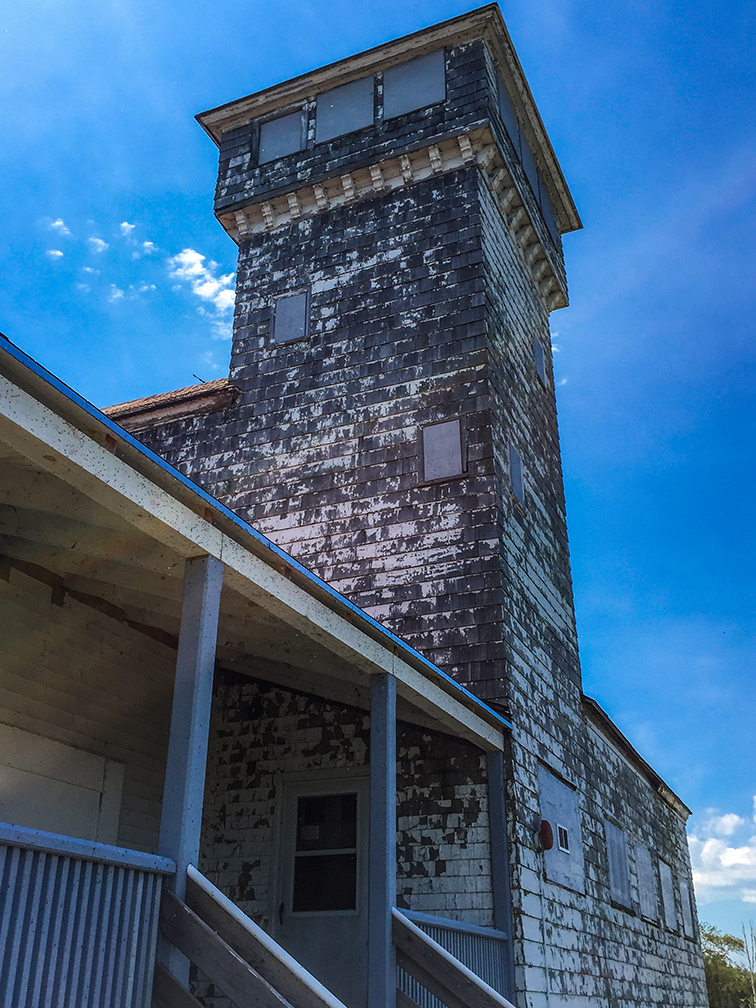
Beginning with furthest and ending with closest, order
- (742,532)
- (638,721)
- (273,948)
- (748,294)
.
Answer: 1. (638,721)
2. (742,532)
3. (748,294)
4. (273,948)

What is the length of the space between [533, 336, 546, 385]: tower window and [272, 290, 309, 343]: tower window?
3.28 meters

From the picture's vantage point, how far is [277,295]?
1212cm

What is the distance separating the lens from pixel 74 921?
3531 millimetres

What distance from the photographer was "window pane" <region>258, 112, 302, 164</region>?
12930mm

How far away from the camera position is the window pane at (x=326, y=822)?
26.7 feet

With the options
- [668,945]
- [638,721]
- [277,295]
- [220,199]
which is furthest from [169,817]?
[638,721]

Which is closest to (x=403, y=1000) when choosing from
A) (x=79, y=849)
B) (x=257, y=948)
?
(x=257, y=948)

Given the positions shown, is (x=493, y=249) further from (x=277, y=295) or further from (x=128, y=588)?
(x=128, y=588)

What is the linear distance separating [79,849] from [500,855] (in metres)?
4.98

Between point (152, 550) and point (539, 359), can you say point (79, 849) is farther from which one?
point (539, 359)

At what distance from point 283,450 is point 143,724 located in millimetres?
4220

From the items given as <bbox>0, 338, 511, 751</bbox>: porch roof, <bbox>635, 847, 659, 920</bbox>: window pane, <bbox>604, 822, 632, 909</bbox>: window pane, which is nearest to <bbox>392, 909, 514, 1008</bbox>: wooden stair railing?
<bbox>0, 338, 511, 751</bbox>: porch roof

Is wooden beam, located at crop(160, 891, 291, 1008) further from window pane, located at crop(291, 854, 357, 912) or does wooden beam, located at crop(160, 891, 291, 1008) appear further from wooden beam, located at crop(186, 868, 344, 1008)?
window pane, located at crop(291, 854, 357, 912)

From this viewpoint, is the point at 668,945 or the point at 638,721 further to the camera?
the point at 638,721
